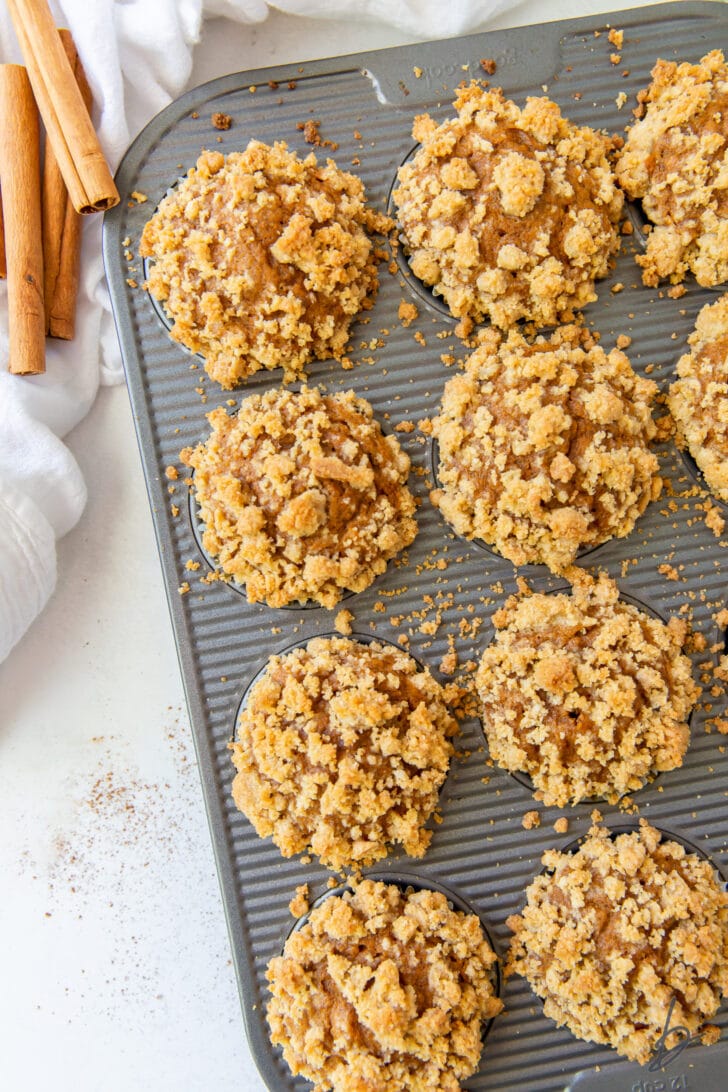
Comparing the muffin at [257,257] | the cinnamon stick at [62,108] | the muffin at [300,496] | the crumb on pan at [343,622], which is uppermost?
the cinnamon stick at [62,108]

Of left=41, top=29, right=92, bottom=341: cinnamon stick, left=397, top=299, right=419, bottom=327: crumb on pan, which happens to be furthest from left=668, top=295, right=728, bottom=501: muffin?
left=41, top=29, right=92, bottom=341: cinnamon stick

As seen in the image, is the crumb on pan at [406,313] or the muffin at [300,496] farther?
the crumb on pan at [406,313]

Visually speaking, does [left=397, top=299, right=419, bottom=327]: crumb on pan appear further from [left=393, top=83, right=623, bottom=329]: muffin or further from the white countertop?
the white countertop

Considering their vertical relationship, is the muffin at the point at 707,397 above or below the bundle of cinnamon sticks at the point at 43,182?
below

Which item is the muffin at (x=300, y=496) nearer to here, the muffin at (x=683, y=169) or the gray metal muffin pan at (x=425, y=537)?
the gray metal muffin pan at (x=425, y=537)

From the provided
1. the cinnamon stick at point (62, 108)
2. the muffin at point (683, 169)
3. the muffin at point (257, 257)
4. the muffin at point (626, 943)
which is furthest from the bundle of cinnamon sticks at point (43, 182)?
the muffin at point (626, 943)

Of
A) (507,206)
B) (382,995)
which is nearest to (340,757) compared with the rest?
(382,995)
